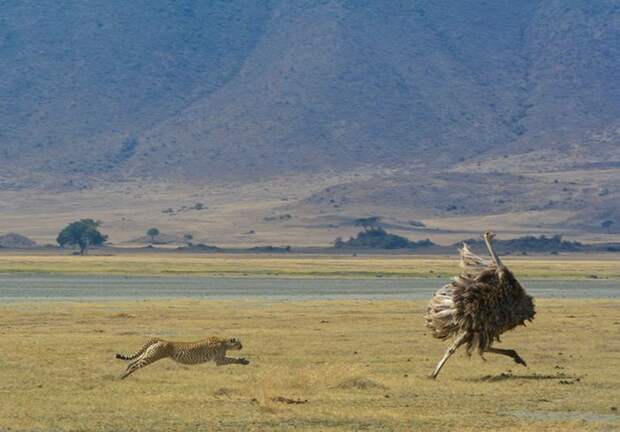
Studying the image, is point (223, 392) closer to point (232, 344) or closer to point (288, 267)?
point (232, 344)

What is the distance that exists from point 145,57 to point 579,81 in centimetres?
4606

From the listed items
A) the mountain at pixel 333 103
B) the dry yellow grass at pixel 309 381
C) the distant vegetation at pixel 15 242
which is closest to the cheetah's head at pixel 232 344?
the dry yellow grass at pixel 309 381

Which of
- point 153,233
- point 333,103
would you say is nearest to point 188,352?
point 153,233

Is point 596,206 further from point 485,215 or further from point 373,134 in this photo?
point 373,134

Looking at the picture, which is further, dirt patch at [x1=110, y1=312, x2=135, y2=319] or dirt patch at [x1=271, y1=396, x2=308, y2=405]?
dirt patch at [x1=110, y1=312, x2=135, y2=319]

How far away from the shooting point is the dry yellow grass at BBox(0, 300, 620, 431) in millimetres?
16734

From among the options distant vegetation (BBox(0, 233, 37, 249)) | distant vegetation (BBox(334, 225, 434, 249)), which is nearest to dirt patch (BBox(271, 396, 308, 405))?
distant vegetation (BBox(0, 233, 37, 249))

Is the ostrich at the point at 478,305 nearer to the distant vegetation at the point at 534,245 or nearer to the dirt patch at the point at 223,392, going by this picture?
the dirt patch at the point at 223,392

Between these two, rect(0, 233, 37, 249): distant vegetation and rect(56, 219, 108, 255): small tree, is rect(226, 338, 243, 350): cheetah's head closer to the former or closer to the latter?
rect(56, 219, 108, 255): small tree

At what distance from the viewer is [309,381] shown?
19.4 m

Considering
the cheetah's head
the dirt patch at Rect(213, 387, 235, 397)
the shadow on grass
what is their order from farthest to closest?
1. the cheetah's head
2. the shadow on grass
3. the dirt patch at Rect(213, 387, 235, 397)

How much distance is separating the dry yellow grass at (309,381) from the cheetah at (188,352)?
167 mm

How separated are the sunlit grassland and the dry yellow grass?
3531cm

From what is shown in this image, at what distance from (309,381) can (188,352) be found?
2573mm
